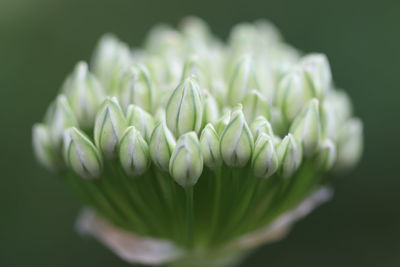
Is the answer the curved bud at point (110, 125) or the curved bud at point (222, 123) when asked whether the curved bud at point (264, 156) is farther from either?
the curved bud at point (110, 125)

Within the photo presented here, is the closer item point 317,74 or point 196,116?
point 196,116

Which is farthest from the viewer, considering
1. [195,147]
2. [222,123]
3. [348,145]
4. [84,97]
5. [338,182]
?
[338,182]

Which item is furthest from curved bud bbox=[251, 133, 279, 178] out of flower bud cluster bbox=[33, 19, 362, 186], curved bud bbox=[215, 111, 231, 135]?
curved bud bbox=[215, 111, 231, 135]

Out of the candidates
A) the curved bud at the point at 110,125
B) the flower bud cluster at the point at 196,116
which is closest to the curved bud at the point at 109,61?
the flower bud cluster at the point at 196,116

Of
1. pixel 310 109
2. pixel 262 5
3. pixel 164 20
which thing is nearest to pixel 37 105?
pixel 164 20

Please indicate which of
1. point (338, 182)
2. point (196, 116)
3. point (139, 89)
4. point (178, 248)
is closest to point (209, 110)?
point (196, 116)

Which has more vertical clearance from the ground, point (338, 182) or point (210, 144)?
point (338, 182)

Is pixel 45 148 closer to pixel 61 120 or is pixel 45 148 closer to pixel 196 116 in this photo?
pixel 61 120
